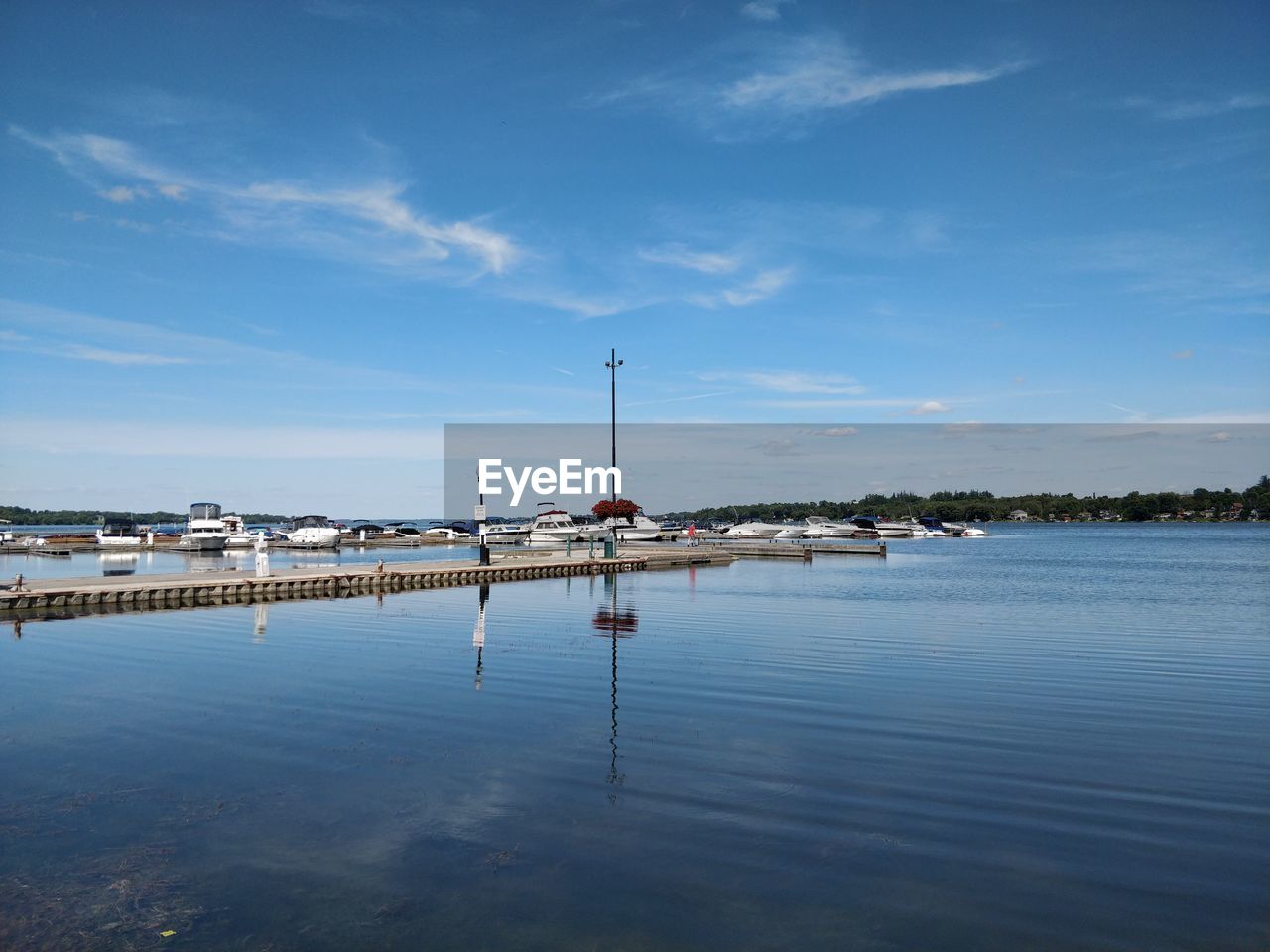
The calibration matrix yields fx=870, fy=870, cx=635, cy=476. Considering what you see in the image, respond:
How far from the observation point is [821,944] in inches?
311

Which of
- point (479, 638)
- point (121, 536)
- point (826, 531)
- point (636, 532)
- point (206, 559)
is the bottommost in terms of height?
point (479, 638)

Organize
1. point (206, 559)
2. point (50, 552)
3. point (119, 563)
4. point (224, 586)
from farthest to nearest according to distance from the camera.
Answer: point (50, 552) → point (206, 559) → point (119, 563) → point (224, 586)

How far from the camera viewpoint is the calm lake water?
835 centimetres

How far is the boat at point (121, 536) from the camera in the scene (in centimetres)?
8494

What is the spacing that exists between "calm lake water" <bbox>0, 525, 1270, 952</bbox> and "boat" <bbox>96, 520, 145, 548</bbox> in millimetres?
68766

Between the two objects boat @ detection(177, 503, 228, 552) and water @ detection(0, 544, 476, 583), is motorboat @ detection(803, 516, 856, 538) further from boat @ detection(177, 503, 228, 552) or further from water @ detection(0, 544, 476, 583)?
boat @ detection(177, 503, 228, 552)

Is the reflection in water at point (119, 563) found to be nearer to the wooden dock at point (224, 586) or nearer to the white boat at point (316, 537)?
the white boat at point (316, 537)

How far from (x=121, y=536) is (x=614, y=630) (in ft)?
251

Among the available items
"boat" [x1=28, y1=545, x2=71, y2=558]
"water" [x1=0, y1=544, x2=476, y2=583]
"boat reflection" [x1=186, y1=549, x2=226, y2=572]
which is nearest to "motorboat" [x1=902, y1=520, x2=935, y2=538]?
"water" [x1=0, y1=544, x2=476, y2=583]

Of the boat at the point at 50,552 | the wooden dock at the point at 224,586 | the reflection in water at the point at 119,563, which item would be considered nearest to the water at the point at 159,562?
the reflection in water at the point at 119,563

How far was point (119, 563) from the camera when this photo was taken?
6562 cm

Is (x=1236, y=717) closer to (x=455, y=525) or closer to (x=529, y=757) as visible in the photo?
(x=529, y=757)

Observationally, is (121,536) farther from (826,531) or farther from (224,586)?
(826,531)

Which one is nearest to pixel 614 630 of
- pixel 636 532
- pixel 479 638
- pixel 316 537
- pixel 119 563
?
pixel 479 638
